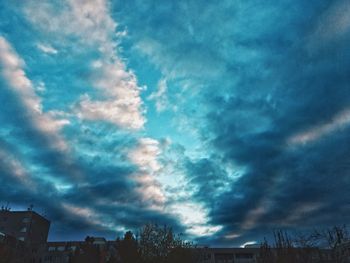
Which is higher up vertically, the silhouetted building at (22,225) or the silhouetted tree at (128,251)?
the silhouetted building at (22,225)

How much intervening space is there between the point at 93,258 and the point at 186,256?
13.6 meters

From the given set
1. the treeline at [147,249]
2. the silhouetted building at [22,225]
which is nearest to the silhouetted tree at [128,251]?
the treeline at [147,249]

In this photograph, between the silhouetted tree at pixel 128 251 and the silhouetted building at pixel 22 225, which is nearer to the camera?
the silhouetted tree at pixel 128 251

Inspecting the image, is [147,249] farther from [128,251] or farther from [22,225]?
[22,225]

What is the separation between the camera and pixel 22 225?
100938 millimetres

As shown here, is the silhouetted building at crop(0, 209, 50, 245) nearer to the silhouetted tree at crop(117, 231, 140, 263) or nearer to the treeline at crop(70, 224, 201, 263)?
the treeline at crop(70, 224, 201, 263)

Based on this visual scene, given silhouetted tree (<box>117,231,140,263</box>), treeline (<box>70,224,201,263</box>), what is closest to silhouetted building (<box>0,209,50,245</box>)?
treeline (<box>70,224,201,263</box>)

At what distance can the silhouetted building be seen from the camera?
99.4 metres

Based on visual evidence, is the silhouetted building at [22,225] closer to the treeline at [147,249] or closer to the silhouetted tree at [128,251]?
the treeline at [147,249]

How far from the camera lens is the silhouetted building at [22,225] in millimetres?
99375

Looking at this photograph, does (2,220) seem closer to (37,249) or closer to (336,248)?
(37,249)

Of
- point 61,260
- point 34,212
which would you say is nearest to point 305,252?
point 61,260

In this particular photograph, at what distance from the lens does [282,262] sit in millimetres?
30953

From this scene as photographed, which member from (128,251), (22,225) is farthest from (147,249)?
(22,225)
